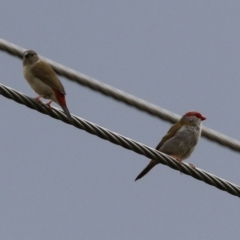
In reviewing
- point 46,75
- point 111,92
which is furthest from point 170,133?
point 46,75

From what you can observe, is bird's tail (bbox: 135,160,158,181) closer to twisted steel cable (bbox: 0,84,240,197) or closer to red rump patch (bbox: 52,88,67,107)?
→ red rump patch (bbox: 52,88,67,107)

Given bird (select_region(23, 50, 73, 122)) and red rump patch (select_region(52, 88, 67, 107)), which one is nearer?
red rump patch (select_region(52, 88, 67, 107))

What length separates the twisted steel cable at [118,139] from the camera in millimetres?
5726

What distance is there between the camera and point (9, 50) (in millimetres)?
7551

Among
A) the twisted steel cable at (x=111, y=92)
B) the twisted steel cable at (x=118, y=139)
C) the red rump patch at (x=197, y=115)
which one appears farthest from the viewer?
the red rump patch at (x=197, y=115)

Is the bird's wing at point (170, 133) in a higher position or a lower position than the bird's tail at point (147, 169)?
higher

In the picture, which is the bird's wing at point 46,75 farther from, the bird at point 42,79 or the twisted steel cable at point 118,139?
the twisted steel cable at point 118,139

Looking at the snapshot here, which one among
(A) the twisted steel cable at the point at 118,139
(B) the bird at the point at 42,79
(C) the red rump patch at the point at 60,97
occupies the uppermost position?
(B) the bird at the point at 42,79

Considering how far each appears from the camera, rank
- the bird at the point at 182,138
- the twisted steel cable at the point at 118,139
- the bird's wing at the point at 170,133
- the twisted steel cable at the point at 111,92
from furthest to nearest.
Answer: the bird's wing at the point at 170,133 < the bird at the point at 182,138 < the twisted steel cable at the point at 111,92 < the twisted steel cable at the point at 118,139

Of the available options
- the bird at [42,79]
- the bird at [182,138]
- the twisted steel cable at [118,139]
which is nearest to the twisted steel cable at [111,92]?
the bird at [42,79]

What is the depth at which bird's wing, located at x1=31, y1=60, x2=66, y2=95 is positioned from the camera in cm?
730

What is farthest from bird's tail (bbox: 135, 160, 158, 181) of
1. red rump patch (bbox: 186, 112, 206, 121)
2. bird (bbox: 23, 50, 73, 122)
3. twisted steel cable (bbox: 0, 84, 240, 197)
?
twisted steel cable (bbox: 0, 84, 240, 197)

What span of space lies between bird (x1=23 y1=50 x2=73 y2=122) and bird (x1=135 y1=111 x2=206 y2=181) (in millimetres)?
1815

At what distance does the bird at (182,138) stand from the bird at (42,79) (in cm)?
181
